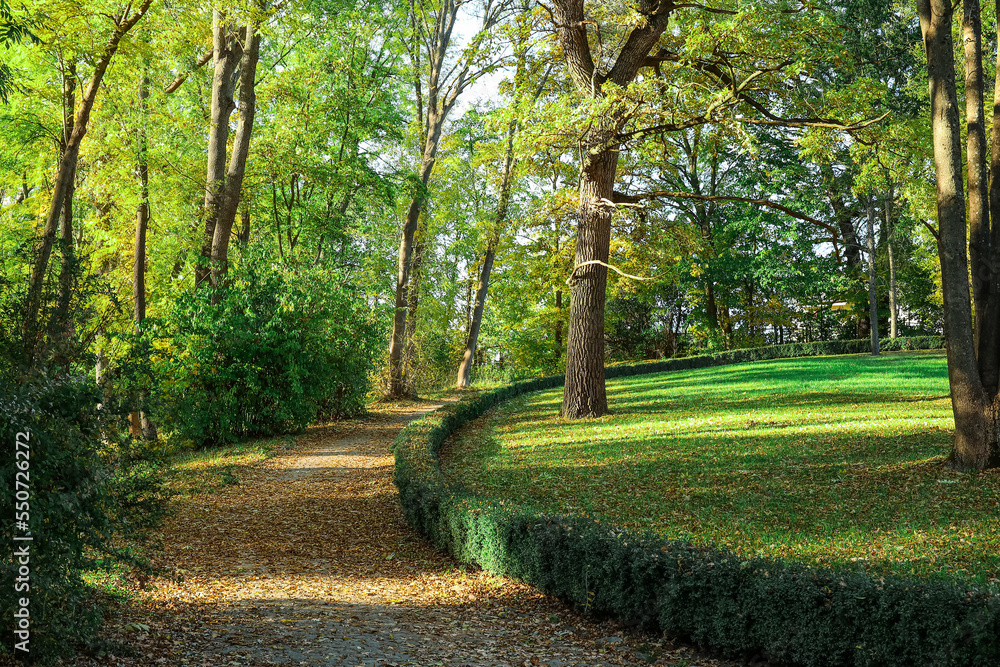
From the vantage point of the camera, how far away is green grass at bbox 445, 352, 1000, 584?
6141 millimetres

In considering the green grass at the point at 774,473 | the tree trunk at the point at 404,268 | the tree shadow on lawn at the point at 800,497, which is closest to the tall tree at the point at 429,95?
the tree trunk at the point at 404,268

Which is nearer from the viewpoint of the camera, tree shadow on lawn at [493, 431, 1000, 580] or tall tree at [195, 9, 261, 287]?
tree shadow on lawn at [493, 431, 1000, 580]

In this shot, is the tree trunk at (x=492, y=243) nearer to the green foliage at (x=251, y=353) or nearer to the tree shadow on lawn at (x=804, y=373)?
the tree shadow on lawn at (x=804, y=373)

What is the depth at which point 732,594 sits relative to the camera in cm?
480

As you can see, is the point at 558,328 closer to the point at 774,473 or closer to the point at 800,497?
the point at 774,473

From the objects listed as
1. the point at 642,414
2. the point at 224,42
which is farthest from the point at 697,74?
the point at 224,42

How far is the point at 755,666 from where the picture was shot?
15.5ft

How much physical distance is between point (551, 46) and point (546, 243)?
12.5 m

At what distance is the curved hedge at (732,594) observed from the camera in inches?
156

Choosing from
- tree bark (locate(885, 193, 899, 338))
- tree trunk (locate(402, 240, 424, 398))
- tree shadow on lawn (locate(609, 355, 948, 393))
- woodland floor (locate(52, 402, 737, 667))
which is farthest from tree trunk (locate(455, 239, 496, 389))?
tree bark (locate(885, 193, 899, 338))

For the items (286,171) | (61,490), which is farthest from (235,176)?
(61,490)

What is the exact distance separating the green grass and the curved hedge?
92 cm

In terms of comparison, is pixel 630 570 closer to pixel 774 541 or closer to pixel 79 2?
pixel 774 541

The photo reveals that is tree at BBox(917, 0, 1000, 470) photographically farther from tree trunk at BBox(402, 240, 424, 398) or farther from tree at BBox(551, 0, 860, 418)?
tree trunk at BBox(402, 240, 424, 398)
